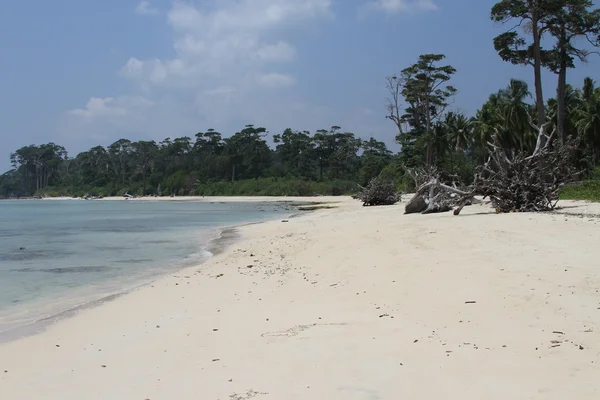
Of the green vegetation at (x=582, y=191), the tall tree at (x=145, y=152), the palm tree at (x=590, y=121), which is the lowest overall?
the green vegetation at (x=582, y=191)

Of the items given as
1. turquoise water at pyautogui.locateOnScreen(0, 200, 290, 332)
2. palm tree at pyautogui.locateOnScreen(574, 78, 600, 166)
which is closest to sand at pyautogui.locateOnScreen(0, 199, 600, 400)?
turquoise water at pyautogui.locateOnScreen(0, 200, 290, 332)

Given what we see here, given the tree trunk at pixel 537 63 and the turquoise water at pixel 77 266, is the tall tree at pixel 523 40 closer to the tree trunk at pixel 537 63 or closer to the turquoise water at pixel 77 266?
the tree trunk at pixel 537 63

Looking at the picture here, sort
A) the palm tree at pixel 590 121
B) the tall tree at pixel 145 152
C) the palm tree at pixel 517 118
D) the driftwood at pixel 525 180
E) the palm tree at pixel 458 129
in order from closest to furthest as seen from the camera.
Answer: the driftwood at pixel 525 180, the palm tree at pixel 590 121, the palm tree at pixel 517 118, the palm tree at pixel 458 129, the tall tree at pixel 145 152

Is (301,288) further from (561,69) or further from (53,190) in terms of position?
(53,190)

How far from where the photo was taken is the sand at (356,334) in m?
3.86

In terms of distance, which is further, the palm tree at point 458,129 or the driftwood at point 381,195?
the palm tree at point 458,129

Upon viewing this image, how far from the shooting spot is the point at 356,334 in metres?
5.08

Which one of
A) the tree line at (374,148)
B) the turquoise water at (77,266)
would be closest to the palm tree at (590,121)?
the tree line at (374,148)

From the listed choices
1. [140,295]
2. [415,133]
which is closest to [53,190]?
[415,133]

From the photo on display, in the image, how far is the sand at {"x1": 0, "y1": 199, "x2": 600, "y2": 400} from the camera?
3.86 m

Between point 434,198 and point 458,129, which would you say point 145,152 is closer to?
point 458,129

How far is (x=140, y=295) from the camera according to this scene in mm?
8531

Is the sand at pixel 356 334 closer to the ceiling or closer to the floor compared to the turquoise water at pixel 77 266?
closer to the ceiling

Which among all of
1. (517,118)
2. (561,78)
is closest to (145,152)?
(517,118)
